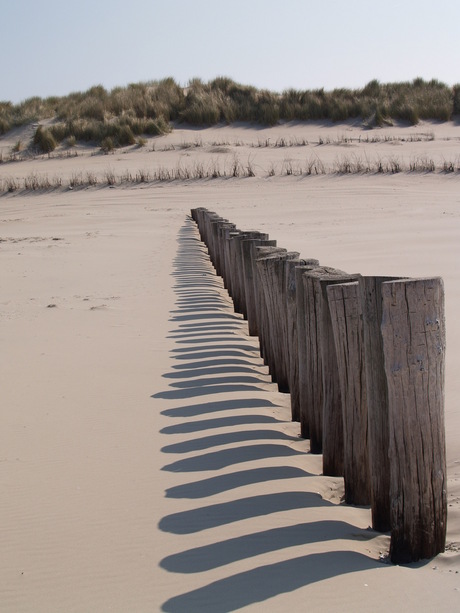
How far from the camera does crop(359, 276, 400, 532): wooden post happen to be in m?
3.44

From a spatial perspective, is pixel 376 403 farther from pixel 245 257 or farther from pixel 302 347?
pixel 245 257

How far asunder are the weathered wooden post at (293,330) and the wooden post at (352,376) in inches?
45.7

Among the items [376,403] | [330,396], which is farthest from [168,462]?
[376,403]

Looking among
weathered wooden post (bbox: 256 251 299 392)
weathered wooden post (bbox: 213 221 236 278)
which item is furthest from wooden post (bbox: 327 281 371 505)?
weathered wooden post (bbox: 213 221 236 278)

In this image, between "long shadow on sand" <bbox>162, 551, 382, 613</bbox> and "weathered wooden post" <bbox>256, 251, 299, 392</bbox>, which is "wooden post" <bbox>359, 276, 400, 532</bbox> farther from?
"weathered wooden post" <bbox>256, 251, 299, 392</bbox>

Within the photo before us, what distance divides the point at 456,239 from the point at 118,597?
10.6 metres

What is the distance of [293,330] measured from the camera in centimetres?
503

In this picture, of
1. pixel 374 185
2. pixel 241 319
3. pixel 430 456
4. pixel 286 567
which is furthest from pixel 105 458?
pixel 374 185

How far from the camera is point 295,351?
505 centimetres

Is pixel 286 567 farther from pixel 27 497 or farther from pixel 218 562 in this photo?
pixel 27 497

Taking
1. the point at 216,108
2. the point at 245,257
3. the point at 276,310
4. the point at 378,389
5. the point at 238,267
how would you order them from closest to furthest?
the point at 378,389 → the point at 276,310 → the point at 245,257 → the point at 238,267 → the point at 216,108

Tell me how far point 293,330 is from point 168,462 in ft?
3.66

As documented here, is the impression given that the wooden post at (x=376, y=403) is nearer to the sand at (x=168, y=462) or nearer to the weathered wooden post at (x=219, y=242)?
the sand at (x=168, y=462)

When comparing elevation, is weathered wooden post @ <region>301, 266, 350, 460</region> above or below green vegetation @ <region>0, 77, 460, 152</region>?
below
